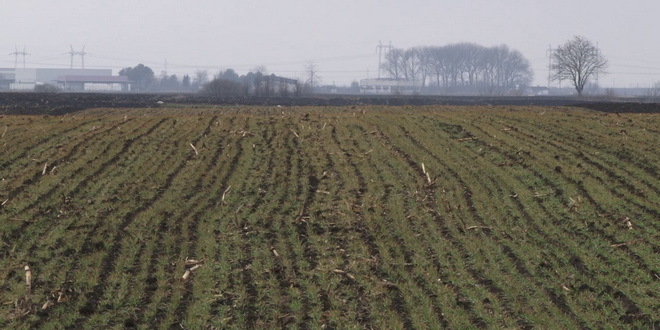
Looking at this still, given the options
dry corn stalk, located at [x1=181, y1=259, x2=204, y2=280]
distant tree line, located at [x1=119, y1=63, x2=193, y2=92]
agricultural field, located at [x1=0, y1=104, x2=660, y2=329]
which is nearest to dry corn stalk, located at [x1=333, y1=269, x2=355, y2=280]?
agricultural field, located at [x1=0, y1=104, x2=660, y2=329]

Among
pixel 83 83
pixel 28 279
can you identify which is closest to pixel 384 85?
pixel 83 83

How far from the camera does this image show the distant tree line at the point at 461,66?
581 feet

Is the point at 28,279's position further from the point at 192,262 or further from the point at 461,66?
the point at 461,66

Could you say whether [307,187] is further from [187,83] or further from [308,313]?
[187,83]

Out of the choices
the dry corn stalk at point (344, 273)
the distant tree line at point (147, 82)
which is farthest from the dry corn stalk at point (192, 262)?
the distant tree line at point (147, 82)

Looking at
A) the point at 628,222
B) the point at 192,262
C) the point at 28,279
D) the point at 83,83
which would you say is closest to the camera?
the point at 28,279

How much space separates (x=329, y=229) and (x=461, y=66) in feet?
557

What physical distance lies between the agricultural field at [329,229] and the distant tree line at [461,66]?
507 feet

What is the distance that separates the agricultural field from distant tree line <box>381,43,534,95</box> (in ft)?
507

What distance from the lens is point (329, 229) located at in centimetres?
1389

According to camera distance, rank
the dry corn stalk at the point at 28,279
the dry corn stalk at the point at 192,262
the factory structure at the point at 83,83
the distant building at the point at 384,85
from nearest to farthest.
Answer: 1. the dry corn stalk at the point at 28,279
2. the dry corn stalk at the point at 192,262
3. the factory structure at the point at 83,83
4. the distant building at the point at 384,85

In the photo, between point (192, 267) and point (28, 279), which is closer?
point (28, 279)

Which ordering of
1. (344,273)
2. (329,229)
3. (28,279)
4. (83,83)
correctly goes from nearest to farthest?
(28,279)
(344,273)
(329,229)
(83,83)

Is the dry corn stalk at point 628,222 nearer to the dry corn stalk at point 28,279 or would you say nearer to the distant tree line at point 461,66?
the dry corn stalk at point 28,279
